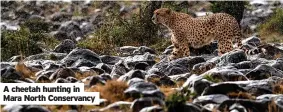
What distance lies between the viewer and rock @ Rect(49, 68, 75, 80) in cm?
1534

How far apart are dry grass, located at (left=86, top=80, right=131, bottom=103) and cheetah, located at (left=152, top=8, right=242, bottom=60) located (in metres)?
7.87

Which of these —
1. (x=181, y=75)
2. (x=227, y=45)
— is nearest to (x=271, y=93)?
(x=181, y=75)

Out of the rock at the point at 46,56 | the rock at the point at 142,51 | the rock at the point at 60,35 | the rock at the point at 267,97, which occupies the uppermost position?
the rock at the point at 60,35

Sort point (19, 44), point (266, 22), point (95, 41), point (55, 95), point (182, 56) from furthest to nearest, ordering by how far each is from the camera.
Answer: point (266, 22) < point (95, 41) < point (19, 44) < point (182, 56) < point (55, 95)

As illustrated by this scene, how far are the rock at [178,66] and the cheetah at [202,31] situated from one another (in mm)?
2139

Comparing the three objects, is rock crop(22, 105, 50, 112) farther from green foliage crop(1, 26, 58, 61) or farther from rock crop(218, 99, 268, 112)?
green foliage crop(1, 26, 58, 61)

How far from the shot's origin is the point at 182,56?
71.4 ft

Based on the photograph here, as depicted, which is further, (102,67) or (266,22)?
(266,22)

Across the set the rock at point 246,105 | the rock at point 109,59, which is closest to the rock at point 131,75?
the rock at point 246,105

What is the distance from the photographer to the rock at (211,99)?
13022mm

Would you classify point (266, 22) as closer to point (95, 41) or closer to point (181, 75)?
point (95, 41)

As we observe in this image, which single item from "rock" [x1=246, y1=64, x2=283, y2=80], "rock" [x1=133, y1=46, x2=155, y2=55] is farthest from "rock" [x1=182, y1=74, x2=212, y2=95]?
"rock" [x1=133, y1=46, x2=155, y2=55]

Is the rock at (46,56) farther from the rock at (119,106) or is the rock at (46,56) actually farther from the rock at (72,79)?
the rock at (119,106)

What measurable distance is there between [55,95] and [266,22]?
2368 cm
